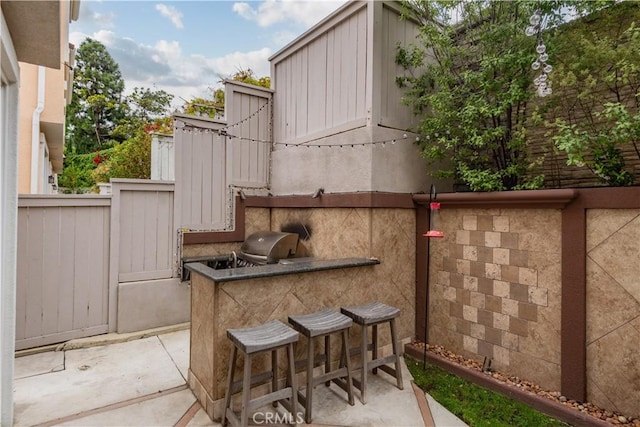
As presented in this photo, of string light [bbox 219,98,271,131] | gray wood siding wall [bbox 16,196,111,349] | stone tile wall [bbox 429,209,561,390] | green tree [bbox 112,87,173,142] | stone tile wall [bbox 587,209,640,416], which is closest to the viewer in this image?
stone tile wall [bbox 587,209,640,416]

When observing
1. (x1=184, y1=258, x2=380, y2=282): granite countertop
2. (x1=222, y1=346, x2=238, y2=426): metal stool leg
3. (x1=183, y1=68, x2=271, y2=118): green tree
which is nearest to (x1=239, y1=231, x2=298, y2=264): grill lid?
(x1=184, y1=258, x2=380, y2=282): granite countertop

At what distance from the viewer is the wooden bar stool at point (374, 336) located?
3.05 meters

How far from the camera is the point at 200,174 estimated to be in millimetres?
4848

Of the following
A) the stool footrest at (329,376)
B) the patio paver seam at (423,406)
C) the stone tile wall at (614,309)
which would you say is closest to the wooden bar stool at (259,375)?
the stool footrest at (329,376)

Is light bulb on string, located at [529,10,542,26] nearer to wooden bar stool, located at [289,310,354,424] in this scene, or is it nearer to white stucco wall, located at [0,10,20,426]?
wooden bar stool, located at [289,310,354,424]

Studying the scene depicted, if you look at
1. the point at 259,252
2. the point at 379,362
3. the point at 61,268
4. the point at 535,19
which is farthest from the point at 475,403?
the point at 61,268

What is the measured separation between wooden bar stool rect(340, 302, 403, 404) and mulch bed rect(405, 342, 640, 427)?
0.67 meters

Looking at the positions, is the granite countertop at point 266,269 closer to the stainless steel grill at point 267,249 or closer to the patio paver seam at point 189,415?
the stainless steel grill at point 267,249

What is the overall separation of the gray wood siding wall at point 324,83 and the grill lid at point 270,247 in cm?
151

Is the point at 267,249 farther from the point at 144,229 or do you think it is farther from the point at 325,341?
the point at 144,229

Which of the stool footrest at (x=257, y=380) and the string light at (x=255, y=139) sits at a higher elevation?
the string light at (x=255, y=139)

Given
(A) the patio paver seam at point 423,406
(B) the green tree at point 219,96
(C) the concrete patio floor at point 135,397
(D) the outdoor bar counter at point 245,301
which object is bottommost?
(C) the concrete patio floor at point 135,397

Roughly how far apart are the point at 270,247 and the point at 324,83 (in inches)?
93.3

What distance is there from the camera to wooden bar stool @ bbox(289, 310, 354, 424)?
2.71m
